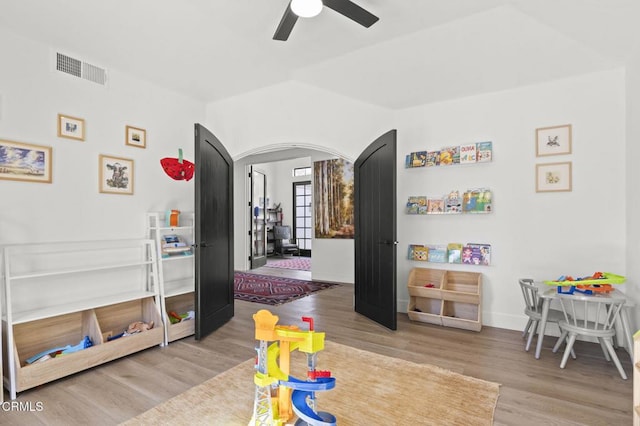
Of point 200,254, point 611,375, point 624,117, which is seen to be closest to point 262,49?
point 200,254

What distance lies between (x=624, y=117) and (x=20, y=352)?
568cm

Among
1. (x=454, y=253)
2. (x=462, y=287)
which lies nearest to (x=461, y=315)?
(x=462, y=287)

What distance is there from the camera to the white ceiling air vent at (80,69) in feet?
10.2

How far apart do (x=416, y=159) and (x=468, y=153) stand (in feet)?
1.95

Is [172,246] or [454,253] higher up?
[172,246]

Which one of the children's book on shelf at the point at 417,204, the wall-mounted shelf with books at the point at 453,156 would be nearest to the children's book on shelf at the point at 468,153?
the wall-mounted shelf with books at the point at 453,156

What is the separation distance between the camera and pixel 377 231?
156 inches

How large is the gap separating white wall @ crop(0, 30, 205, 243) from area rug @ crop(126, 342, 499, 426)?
1975mm

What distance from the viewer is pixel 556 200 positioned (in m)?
3.43

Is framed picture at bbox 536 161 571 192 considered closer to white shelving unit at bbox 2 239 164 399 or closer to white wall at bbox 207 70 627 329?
white wall at bbox 207 70 627 329

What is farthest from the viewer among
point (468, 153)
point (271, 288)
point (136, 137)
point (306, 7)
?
point (271, 288)

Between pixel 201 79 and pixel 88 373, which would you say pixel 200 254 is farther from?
pixel 201 79

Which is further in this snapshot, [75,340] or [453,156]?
[453,156]

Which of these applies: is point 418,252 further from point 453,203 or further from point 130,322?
point 130,322
